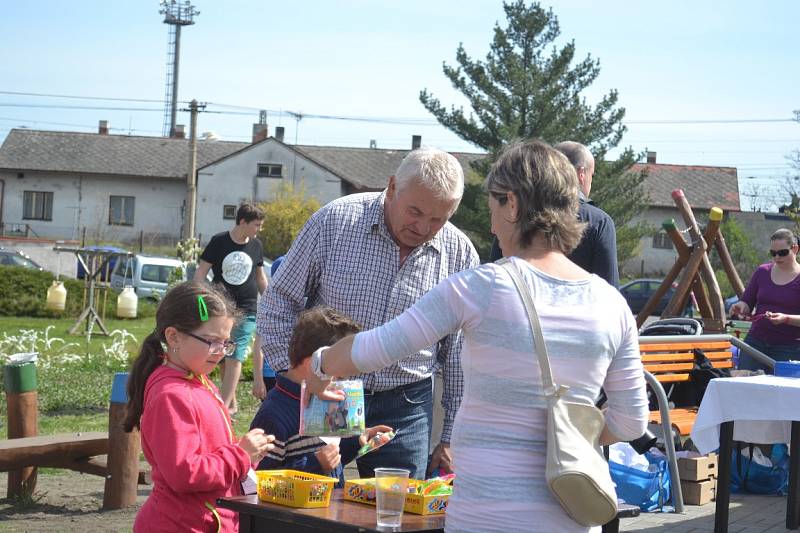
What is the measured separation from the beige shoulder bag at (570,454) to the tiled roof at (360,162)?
55734mm

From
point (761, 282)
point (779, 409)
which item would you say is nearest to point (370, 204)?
point (779, 409)

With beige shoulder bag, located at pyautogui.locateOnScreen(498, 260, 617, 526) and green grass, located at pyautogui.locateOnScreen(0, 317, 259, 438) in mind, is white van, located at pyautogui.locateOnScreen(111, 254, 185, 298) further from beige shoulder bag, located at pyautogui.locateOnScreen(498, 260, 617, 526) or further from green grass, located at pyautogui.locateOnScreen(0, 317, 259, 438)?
beige shoulder bag, located at pyautogui.locateOnScreen(498, 260, 617, 526)

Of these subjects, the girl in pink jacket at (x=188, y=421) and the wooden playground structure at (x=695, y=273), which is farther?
the wooden playground structure at (x=695, y=273)

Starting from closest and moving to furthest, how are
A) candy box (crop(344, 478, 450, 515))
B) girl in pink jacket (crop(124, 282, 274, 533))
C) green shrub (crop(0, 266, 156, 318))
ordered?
1. candy box (crop(344, 478, 450, 515))
2. girl in pink jacket (crop(124, 282, 274, 533))
3. green shrub (crop(0, 266, 156, 318))

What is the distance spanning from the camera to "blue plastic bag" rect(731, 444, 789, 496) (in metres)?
8.23

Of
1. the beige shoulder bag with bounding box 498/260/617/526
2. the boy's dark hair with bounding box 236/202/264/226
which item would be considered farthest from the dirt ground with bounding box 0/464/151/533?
the beige shoulder bag with bounding box 498/260/617/526

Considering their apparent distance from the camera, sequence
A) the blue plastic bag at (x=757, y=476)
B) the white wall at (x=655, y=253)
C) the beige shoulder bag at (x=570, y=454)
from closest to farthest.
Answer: the beige shoulder bag at (x=570, y=454) < the blue plastic bag at (x=757, y=476) < the white wall at (x=655, y=253)

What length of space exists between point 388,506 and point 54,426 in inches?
315

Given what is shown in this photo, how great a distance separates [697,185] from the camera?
61812 millimetres

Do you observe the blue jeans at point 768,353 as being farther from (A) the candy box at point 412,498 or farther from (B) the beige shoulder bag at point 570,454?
(B) the beige shoulder bag at point 570,454

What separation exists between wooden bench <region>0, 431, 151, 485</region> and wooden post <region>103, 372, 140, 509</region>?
0.33 ft

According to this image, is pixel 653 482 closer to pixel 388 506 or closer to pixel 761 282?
pixel 761 282

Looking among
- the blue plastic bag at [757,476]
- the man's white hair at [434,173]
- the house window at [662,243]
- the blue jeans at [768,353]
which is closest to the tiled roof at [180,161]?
the house window at [662,243]

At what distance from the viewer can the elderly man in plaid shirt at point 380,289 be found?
4148 mm
